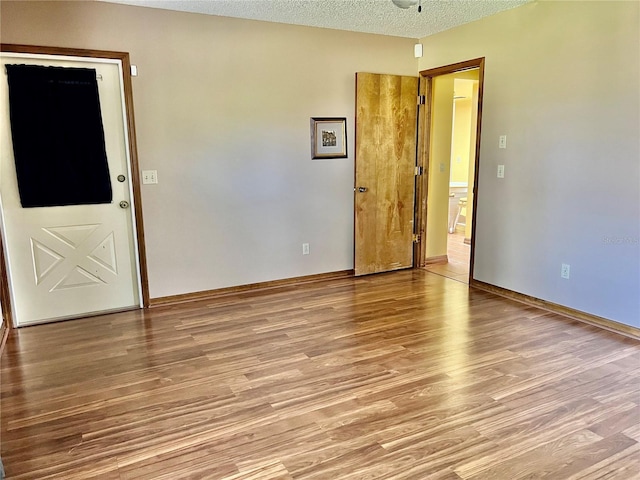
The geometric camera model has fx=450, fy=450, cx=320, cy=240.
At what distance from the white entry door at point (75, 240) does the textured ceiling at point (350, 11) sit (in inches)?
34.2

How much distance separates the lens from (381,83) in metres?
4.67

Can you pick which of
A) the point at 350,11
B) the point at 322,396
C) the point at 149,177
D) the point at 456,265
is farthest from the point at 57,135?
the point at 456,265

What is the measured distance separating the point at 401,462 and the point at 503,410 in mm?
712

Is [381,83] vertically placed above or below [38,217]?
above

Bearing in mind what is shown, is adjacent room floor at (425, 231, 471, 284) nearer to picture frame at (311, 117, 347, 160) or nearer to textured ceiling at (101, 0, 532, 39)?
picture frame at (311, 117, 347, 160)

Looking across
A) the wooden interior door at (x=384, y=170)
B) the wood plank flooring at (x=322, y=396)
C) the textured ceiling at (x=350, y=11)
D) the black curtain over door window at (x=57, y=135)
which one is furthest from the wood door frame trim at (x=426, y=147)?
the black curtain over door window at (x=57, y=135)

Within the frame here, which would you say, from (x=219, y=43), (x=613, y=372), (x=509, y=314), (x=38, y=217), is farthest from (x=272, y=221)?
(x=613, y=372)

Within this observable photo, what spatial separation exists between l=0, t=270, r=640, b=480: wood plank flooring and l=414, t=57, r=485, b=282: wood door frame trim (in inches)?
51.5

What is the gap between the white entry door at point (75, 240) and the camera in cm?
346

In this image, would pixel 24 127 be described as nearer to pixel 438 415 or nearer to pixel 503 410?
pixel 438 415

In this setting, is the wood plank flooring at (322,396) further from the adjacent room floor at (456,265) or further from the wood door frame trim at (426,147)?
the wood door frame trim at (426,147)

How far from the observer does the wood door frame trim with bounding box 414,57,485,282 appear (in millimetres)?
4363

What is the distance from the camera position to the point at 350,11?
388 cm

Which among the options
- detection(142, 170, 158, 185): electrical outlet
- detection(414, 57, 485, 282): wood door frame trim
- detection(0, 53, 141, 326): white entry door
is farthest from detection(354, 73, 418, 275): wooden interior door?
detection(0, 53, 141, 326): white entry door
